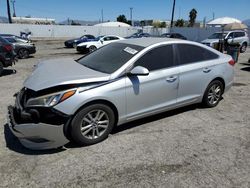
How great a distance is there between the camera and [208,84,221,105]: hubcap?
5.57 m

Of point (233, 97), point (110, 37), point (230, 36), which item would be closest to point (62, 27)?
point (110, 37)

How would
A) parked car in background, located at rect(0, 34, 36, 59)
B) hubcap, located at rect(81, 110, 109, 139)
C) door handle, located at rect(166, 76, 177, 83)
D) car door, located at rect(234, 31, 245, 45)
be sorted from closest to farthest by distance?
1. hubcap, located at rect(81, 110, 109, 139)
2. door handle, located at rect(166, 76, 177, 83)
3. parked car in background, located at rect(0, 34, 36, 59)
4. car door, located at rect(234, 31, 245, 45)

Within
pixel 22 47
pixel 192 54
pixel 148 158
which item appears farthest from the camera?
pixel 22 47

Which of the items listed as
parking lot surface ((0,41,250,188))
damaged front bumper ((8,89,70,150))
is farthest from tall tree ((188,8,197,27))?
damaged front bumper ((8,89,70,150))

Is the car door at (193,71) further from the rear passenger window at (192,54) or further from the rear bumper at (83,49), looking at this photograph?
the rear bumper at (83,49)

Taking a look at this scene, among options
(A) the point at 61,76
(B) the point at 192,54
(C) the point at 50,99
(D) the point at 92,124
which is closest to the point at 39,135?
(C) the point at 50,99

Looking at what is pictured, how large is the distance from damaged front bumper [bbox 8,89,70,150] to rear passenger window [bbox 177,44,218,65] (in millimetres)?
2550

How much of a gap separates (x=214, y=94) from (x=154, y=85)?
6.40 feet

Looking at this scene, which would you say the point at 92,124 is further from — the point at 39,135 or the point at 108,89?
the point at 39,135

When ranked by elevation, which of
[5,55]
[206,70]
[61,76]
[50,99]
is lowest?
[5,55]

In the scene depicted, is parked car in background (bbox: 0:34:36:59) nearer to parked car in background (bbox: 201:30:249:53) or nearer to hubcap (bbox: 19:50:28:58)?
hubcap (bbox: 19:50:28:58)

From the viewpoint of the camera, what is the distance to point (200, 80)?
16.9 ft

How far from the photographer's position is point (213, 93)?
5641 mm

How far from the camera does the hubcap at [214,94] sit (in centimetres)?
557
